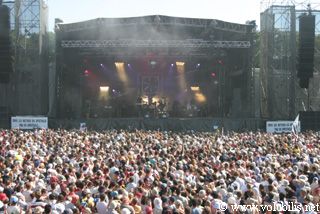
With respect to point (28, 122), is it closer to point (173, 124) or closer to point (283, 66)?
point (173, 124)

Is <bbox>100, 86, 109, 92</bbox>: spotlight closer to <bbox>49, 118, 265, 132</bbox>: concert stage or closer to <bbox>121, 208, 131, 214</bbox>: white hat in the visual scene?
<bbox>49, 118, 265, 132</bbox>: concert stage

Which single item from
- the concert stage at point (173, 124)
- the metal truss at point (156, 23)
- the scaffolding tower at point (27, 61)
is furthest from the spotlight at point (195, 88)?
the scaffolding tower at point (27, 61)

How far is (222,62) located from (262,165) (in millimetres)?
21967

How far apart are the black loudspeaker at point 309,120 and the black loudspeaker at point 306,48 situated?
70.3 inches

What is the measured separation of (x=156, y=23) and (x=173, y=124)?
251 inches

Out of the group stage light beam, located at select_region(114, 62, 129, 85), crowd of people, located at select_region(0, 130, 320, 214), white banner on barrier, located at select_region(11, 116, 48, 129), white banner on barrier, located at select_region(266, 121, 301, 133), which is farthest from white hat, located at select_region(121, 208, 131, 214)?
stage light beam, located at select_region(114, 62, 129, 85)

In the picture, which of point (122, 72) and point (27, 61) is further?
point (122, 72)

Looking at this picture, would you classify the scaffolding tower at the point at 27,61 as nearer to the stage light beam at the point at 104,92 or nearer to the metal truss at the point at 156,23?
the metal truss at the point at 156,23

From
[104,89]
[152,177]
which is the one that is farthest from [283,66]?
[152,177]

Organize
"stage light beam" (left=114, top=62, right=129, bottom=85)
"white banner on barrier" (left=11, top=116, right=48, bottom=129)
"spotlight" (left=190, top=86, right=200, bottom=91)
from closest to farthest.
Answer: "white banner on barrier" (left=11, top=116, right=48, bottom=129), "stage light beam" (left=114, top=62, right=129, bottom=85), "spotlight" (left=190, top=86, right=200, bottom=91)

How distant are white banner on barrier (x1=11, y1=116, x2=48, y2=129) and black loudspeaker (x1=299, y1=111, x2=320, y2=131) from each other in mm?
15507

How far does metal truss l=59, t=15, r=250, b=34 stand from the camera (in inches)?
1221

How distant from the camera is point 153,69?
1476 inches

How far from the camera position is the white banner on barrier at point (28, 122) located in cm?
2766
